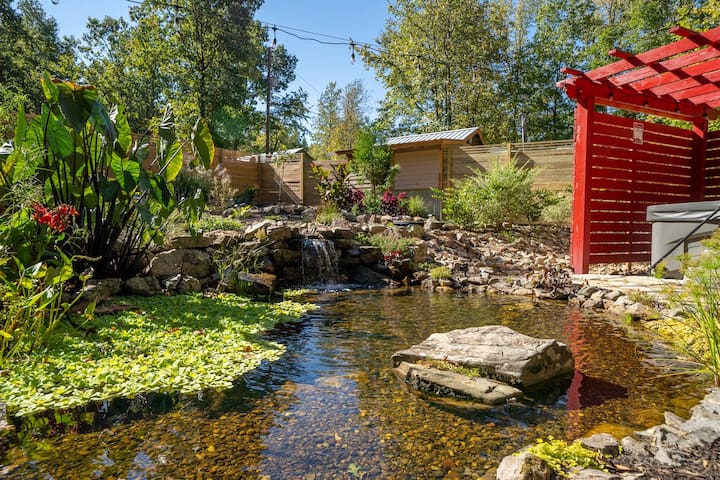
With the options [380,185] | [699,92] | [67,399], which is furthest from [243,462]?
[380,185]

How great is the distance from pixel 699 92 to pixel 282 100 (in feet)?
87.0

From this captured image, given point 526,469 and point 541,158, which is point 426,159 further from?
point 526,469

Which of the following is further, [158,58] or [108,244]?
[158,58]

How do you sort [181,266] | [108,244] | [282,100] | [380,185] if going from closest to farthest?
[108,244], [181,266], [380,185], [282,100]

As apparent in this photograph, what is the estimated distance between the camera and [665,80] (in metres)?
6.51

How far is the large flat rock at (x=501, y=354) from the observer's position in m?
3.10

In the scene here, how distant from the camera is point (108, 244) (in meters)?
4.82

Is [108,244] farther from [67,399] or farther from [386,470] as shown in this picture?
[386,470]

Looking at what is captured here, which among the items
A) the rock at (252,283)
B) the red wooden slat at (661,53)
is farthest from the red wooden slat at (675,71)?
the rock at (252,283)

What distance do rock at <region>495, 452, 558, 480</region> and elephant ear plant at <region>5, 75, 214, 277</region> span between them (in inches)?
122

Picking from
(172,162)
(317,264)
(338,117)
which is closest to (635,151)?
(317,264)

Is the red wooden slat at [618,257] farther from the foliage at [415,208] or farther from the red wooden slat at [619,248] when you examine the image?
the foliage at [415,208]

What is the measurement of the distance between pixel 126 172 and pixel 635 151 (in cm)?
757

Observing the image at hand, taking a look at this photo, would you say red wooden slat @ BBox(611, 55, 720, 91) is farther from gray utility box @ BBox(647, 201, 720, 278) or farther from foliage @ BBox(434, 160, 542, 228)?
foliage @ BBox(434, 160, 542, 228)
